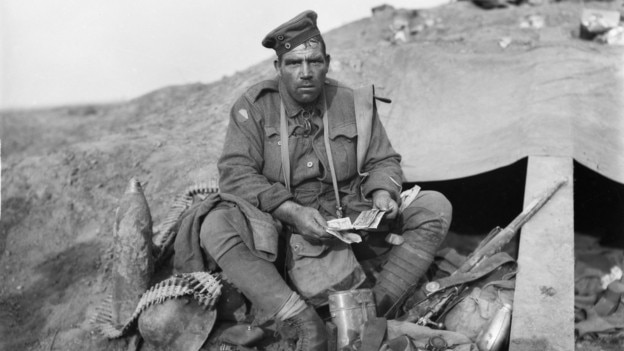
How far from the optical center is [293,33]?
3773 millimetres

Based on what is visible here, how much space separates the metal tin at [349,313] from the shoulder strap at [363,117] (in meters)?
0.87

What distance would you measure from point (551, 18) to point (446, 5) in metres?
1.82

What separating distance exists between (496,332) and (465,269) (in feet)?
1.97

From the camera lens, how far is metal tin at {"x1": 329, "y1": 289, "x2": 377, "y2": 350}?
3428 mm

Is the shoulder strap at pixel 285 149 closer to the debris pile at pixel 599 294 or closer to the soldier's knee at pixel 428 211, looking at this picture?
the soldier's knee at pixel 428 211

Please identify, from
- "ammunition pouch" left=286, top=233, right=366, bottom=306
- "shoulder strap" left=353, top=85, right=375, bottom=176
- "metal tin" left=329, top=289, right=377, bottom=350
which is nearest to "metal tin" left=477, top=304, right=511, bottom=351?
"metal tin" left=329, top=289, right=377, bottom=350

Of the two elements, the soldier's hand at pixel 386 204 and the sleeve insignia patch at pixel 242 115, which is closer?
the soldier's hand at pixel 386 204

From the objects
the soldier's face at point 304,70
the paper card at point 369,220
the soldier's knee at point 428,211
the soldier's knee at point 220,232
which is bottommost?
the soldier's knee at point 428,211

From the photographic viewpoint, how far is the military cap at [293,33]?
3.75 m

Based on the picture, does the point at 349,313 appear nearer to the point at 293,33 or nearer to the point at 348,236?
the point at 348,236


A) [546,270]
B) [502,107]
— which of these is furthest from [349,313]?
[502,107]

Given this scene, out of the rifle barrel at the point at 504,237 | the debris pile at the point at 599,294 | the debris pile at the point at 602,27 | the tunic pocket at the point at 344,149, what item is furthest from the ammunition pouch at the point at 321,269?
the debris pile at the point at 602,27

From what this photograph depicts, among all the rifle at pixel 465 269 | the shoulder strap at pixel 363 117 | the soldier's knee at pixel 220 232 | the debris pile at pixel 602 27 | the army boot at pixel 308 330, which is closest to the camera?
the army boot at pixel 308 330

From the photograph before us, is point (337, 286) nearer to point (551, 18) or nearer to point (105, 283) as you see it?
point (105, 283)
